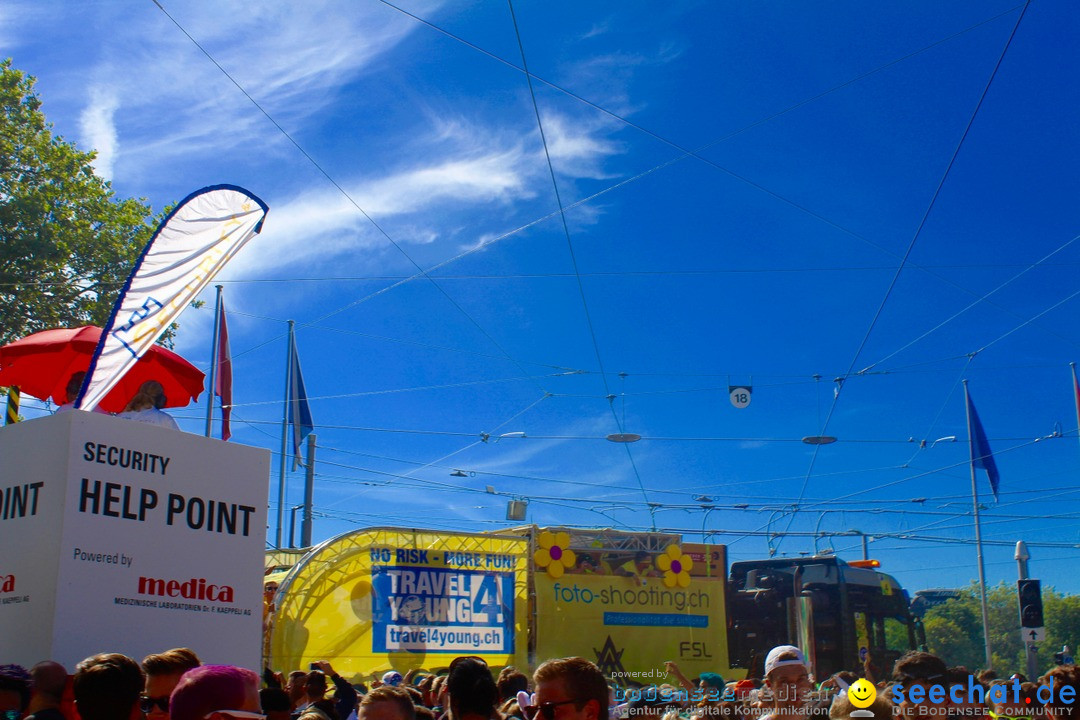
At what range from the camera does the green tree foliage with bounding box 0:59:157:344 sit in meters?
21.4

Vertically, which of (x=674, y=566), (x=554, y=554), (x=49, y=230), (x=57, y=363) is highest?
(x=49, y=230)

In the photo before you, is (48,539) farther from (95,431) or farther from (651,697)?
(651,697)

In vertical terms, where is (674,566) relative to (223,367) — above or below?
below

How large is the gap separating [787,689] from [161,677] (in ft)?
9.78

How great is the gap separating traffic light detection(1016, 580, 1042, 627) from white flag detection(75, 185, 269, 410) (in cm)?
1344

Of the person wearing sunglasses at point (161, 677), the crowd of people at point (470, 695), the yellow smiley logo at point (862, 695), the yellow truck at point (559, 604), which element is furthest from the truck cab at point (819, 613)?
the person wearing sunglasses at point (161, 677)

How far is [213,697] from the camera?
10.6 ft

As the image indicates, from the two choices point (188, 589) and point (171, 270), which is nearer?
point (188, 589)

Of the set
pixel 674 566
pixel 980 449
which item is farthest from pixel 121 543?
pixel 980 449

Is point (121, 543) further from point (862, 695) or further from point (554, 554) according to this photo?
point (554, 554)

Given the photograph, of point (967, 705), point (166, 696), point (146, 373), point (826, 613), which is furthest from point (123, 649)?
point (826, 613)

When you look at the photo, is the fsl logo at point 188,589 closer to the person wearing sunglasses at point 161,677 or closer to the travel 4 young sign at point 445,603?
the person wearing sunglasses at point 161,677

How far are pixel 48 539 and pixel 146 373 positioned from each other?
2005 millimetres

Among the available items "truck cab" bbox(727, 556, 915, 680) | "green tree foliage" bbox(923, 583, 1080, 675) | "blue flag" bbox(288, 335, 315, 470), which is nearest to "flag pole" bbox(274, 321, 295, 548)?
"blue flag" bbox(288, 335, 315, 470)
